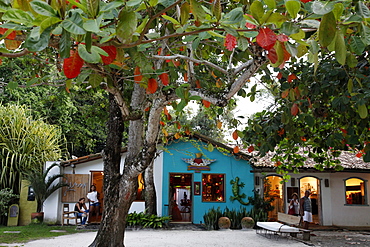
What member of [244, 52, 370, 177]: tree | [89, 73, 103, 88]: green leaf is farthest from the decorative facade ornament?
[89, 73, 103, 88]: green leaf

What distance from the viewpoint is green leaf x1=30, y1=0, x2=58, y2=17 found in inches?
58.3

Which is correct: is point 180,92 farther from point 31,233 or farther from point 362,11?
point 31,233

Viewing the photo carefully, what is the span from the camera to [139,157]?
578 centimetres

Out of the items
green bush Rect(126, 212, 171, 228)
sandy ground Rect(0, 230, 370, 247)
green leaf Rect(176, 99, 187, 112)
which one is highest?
green leaf Rect(176, 99, 187, 112)

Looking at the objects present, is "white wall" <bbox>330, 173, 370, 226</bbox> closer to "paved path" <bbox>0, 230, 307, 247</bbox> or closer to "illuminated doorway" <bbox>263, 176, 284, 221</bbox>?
"illuminated doorway" <bbox>263, 176, 284, 221</bbox>

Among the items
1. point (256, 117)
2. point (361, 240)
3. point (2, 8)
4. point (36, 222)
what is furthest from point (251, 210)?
point (2, 8)

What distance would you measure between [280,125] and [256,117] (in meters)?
0.79

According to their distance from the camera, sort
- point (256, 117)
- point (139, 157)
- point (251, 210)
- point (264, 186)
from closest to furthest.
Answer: point (139, 157)
point (256, 117)
point (251, 210)
point (264, 186)

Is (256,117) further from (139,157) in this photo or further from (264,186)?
(264,186)

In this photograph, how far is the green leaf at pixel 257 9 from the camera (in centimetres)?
175

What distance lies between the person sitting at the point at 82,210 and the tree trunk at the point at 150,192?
227 centimetres

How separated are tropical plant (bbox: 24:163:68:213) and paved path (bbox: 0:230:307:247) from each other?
295 cm

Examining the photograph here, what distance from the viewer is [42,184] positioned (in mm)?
12297

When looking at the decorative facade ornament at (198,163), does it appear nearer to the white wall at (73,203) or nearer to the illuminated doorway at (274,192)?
the white wall at (73,203)
